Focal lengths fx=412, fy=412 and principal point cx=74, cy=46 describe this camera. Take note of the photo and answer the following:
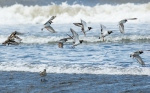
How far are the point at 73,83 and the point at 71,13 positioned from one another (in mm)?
20403

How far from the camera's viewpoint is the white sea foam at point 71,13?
27.7m

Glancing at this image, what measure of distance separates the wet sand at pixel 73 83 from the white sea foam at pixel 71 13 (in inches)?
667

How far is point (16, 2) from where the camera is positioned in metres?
33.1

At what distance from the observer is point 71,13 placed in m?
29.2

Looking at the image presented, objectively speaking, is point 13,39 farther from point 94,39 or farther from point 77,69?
point 94,39

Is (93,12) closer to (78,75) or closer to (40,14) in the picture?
(40,14)

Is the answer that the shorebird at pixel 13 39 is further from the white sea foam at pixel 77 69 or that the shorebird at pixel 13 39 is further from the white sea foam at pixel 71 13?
the white sea foam at pixel 71 13

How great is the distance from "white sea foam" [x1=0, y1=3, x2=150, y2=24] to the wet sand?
1695 centimetres

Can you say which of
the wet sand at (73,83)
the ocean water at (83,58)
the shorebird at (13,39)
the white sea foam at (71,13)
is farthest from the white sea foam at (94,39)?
the shorebird at (13,39)

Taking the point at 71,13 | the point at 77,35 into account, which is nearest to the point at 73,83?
the point at 77,35

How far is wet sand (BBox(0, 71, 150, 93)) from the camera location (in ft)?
27.8

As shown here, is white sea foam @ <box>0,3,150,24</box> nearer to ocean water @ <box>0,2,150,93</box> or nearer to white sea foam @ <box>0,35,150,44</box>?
ocean water @ <box>0,2,150,93</box>

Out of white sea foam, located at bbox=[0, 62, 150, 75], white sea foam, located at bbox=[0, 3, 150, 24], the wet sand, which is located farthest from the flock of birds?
white sea foam, located at bbox=[0, 3, 150, 24]

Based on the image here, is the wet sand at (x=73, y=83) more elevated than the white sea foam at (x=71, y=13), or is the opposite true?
the white sea foam at (x=71, y=13)
